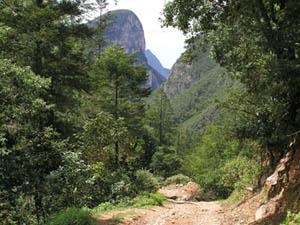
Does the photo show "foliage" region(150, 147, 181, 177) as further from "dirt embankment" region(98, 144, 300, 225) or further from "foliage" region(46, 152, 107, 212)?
"foliage" region(46, 152, 107, 212)

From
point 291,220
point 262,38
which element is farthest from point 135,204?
point 291,220

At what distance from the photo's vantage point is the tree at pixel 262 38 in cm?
1159

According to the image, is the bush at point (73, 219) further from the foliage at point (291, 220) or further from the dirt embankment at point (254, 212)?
the foliage at point (291, 220)

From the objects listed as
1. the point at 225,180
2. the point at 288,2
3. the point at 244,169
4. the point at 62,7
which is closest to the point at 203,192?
the point at 225,180

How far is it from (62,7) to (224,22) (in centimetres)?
881

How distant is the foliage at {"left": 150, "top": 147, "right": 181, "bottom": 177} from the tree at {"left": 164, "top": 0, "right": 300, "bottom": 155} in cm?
2955

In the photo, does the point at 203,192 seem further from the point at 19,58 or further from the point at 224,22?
the point at 224,22

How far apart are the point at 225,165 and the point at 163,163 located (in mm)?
18149

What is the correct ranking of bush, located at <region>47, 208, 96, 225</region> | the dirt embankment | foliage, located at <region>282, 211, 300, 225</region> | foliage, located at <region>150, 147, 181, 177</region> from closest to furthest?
foliage, located at <region>282, 211, 300, 225</region>, the dirt embankment, bush, located at <region>47, 208, 96, 225</region>, foliage, located at <region>150, 147, 181, 177</region>

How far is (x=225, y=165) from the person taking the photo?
26.6 m

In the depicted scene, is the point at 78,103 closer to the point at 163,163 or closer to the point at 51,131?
the point at 51,131

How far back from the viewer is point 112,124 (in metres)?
20.7

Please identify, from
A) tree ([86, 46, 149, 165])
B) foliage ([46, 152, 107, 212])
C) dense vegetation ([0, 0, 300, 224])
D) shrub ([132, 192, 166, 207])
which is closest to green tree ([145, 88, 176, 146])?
tree ([86, 46, 149, 165])

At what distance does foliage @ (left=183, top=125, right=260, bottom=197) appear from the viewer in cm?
1912
